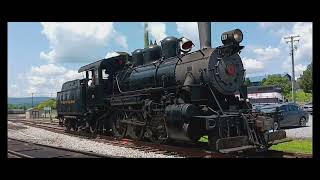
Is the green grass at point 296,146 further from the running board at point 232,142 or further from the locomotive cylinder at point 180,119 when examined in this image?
the running board at point 232,142

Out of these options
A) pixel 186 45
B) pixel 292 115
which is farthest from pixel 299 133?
pixel 186 45

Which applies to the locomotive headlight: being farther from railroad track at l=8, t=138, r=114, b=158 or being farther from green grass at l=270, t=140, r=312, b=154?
railroad track at l=8, t=138, r=114, b=158

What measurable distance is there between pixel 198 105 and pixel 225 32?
2.18m

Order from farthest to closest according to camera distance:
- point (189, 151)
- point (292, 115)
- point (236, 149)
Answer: point (292, 115) < point (189, 151) < point (236, 149)

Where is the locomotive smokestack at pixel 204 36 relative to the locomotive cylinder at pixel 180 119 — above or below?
above

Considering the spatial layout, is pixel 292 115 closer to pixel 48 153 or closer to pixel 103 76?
pixel 103 76

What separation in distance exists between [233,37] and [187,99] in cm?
218

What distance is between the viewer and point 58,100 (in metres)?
20.0

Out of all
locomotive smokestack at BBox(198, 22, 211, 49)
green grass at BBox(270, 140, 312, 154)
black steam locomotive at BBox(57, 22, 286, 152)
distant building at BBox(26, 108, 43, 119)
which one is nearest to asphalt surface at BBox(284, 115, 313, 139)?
green grass at BBox(270, 140, 312, 154)

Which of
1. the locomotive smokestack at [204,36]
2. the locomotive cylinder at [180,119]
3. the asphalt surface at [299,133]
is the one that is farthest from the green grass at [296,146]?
the locomotive smokestack at [204,36]

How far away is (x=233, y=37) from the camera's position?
395 inches

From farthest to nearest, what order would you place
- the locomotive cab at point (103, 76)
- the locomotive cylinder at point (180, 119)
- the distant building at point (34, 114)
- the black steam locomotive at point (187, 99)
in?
the distant building at point (34, 114) < the locomotive cab at point (103, 76) < the locomotive cylinder at point (180, 119) < the black steam locomotive at point (187, 99)

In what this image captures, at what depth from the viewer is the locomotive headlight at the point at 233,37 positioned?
9992 mm
